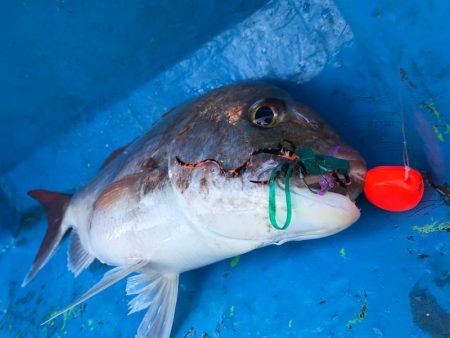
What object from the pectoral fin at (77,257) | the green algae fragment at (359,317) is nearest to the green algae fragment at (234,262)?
the green algae fragment at (359,317)

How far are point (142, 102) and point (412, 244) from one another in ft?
6.26

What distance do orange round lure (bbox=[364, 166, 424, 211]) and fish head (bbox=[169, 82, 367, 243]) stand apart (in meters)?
0.06

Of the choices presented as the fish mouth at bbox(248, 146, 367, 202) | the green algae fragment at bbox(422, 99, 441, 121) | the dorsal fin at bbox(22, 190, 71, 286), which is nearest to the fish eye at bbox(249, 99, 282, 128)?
the fish mouth at bbox(248, 146, 367, 202)

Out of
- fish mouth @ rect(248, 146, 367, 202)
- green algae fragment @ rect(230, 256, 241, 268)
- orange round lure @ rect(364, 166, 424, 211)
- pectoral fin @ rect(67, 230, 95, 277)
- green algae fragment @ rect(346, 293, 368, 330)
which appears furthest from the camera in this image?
pectoral fin @ rect(67, 230, 95, 277)

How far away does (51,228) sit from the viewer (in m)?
2.72

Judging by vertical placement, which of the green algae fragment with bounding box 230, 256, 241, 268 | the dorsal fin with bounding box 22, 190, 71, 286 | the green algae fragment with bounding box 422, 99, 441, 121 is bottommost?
the green algae fragment with bounding box 230, 256, 241, 268

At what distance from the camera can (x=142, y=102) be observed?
2859 millimetres

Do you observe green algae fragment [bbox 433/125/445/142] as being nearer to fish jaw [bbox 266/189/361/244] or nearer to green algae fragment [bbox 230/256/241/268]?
fish jaw [bbox 266/189/361/244]

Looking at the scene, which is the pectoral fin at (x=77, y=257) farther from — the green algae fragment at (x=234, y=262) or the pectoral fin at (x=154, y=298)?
the green algae fragment at (x=234, y=262)

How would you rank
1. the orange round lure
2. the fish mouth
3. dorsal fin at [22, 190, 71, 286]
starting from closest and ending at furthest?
the fish mouth
the orange round lure
dorsal fin at [22, 190, 71, 286]

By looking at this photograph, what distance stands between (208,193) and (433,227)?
892 mm

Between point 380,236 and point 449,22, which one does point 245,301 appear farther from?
point 449,22

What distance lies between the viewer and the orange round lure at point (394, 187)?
152 centimetres

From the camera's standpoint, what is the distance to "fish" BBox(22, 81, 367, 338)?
58.2 inches
